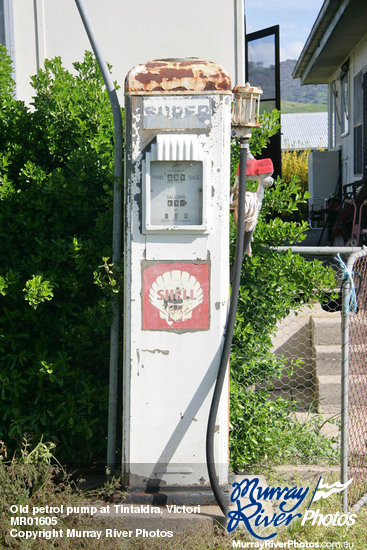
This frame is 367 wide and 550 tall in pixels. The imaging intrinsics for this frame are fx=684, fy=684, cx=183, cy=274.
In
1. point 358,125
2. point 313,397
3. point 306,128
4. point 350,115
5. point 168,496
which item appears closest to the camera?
point 168,496

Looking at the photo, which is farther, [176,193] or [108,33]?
[108,33]

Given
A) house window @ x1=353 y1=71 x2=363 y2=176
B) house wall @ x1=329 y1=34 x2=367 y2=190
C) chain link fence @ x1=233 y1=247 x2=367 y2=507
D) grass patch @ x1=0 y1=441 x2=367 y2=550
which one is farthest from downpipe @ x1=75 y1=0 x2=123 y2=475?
house window @ x1=353 y1=71 x2=363 y2=176

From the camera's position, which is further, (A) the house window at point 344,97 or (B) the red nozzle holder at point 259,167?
(A) the house window at point 344,97

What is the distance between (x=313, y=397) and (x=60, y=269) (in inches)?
111

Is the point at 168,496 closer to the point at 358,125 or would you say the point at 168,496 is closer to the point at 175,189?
the point at 175,189

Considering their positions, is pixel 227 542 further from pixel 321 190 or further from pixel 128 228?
pixel 321 190

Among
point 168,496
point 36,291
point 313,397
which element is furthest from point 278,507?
point 313,397

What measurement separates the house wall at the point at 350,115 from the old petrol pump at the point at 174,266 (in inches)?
377

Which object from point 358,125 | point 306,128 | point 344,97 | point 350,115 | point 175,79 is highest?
point 306,128

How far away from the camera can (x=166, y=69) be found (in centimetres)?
346

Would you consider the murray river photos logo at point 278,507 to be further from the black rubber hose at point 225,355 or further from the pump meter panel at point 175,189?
the pump meter panel at point 175,189

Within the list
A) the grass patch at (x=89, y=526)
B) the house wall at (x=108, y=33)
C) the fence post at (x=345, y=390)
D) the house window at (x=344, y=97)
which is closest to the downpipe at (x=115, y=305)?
the grass patch at (x=89, y=526)

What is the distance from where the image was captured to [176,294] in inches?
140

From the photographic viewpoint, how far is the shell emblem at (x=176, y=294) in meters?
3.54
